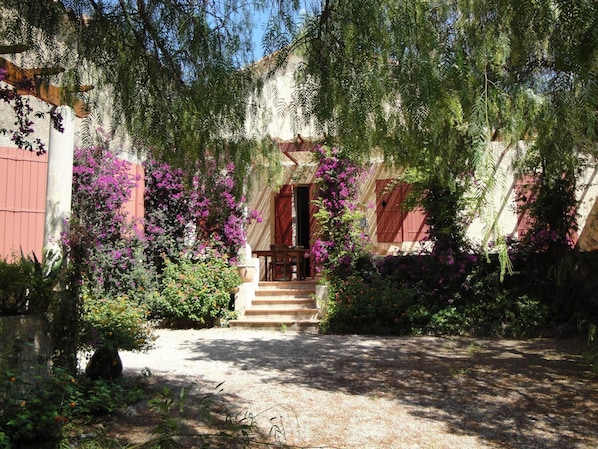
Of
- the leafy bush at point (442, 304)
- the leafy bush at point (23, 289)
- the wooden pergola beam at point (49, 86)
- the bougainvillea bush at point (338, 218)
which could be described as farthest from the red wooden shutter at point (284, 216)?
the wooden pergola beam at point (49, 86)

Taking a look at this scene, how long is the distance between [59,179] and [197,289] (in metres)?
3.51

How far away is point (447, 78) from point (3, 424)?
334 centimetres

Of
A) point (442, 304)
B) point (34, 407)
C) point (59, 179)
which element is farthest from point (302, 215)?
point (34, 407)

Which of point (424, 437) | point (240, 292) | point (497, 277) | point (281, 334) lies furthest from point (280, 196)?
point (424, 437)

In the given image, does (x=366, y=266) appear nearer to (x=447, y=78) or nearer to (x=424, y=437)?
(x=424, y=437)

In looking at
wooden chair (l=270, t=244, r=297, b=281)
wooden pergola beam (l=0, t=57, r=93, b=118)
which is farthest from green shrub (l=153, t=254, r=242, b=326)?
wooden pergola beam (l=0, t=57, r=93, b=118)

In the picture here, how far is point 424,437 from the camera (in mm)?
4160

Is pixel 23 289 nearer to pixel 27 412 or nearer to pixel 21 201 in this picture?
pixel 27 412

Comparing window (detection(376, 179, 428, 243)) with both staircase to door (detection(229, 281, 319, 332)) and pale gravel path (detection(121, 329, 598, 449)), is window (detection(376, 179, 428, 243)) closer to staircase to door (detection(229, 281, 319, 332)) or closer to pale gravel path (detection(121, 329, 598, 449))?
staircase to door (detection(229, 281, 319, 332))

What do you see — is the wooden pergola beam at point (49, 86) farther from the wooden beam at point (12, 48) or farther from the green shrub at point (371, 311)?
the green shrub at point (371, 311)

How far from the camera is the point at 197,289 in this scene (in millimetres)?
9883

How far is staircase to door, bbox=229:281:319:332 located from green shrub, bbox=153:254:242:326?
18.4 inches

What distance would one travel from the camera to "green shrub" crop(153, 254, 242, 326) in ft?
31.9

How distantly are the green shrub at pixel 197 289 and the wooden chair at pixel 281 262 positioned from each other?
153cm
